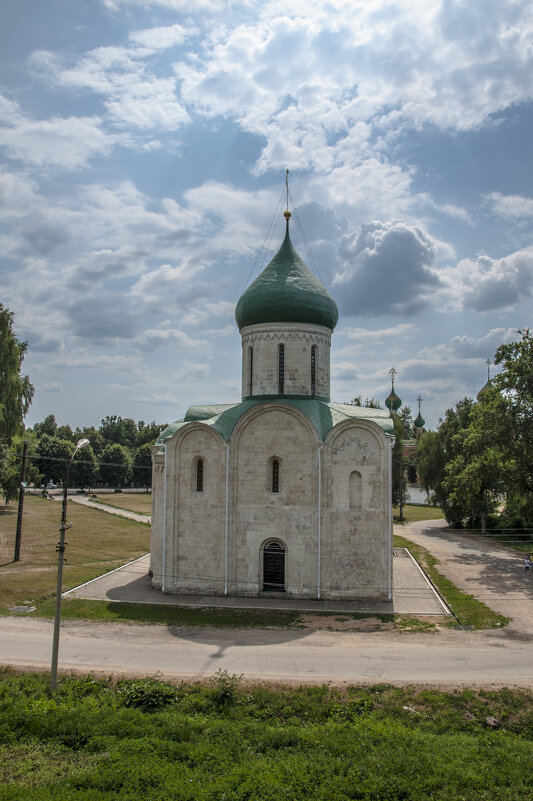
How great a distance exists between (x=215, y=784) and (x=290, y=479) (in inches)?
479

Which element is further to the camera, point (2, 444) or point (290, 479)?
point (2, 444)

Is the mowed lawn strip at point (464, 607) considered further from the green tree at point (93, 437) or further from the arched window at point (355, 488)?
the green tree at point (93, 437)

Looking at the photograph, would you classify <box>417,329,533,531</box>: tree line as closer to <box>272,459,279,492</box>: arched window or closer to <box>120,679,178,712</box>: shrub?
<box>272,459,279,492</box>: arched window

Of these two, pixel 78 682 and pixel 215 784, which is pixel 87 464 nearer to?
pixel 78 682

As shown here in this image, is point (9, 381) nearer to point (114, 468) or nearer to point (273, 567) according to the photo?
point (273, 567)

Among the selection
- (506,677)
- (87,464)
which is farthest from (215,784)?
(87,464)

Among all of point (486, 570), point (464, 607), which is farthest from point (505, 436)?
point (464, 607)

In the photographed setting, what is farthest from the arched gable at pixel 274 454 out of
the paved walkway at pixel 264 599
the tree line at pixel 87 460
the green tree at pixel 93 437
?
the green tree at pixel 93 437

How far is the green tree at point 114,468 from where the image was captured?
2805 inches

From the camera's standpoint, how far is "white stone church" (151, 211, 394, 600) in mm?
19938

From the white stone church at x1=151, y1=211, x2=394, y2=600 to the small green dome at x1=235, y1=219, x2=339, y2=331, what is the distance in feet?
12.1

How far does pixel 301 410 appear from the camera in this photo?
67.6 feet

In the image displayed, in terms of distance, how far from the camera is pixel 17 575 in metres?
23.1

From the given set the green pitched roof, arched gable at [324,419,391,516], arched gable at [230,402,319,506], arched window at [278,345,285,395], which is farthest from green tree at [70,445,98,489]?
arched gable at [324,419,391,516]
